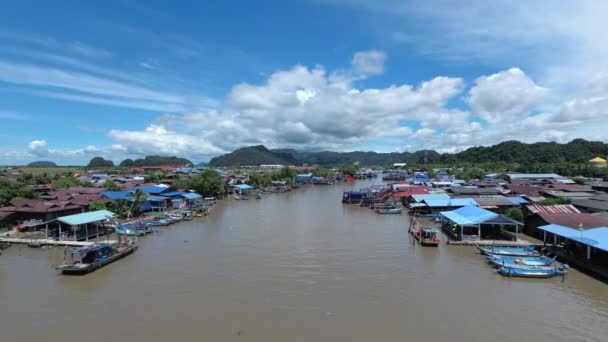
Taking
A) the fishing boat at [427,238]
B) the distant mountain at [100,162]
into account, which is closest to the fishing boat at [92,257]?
the fishing boat at [427,238]

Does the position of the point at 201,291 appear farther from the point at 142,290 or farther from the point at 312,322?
the point at 312,322

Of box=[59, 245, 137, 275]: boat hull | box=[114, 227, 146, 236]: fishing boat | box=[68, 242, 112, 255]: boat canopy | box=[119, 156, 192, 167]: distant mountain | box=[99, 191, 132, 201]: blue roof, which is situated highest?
box=[119, 156, 192, 167]: distant mountain

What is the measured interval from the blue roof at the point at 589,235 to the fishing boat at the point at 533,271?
146cm

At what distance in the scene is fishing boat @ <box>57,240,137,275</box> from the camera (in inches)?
599

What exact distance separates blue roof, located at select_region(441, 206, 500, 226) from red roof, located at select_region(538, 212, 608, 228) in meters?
2.84

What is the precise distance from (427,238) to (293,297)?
11.2 metres

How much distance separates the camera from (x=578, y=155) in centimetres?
9331

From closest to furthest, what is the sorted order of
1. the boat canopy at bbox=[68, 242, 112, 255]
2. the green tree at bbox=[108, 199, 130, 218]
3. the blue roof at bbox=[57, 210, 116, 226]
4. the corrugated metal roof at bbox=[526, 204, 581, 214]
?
the boat canopy at bbox=[68, 242, 112, 255]
the blue roof at bbox=[57, 210, 116, 226]
the corrugated metal roof at bbox=[526, 204, 581, 214]
the green tree at bbox=[108, 199, 130, 218]

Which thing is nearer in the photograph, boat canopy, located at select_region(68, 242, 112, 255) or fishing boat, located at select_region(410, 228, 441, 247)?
boat canopy, located at select_region(68, 242, 112, 255)

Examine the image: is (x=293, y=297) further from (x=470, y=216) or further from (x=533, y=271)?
(x=470, y=216)

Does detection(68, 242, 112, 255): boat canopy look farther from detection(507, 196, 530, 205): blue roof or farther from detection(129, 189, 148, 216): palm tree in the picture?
detection(507, 196, 530, 205): blue roof

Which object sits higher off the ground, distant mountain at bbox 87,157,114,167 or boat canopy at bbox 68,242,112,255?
distant mountain at bbox 87,157,114,167

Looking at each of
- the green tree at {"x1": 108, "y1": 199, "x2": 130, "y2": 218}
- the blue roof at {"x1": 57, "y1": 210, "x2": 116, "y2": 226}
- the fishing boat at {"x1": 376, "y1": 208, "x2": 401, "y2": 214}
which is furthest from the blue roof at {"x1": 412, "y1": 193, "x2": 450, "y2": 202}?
the green tree at {"x1": 108, "y1": 199, "x2": 130, "y2": 218}

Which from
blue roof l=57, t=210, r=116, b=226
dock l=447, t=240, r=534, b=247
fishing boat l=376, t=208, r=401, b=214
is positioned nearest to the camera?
dock l=447, t=240, r=534, b=247
